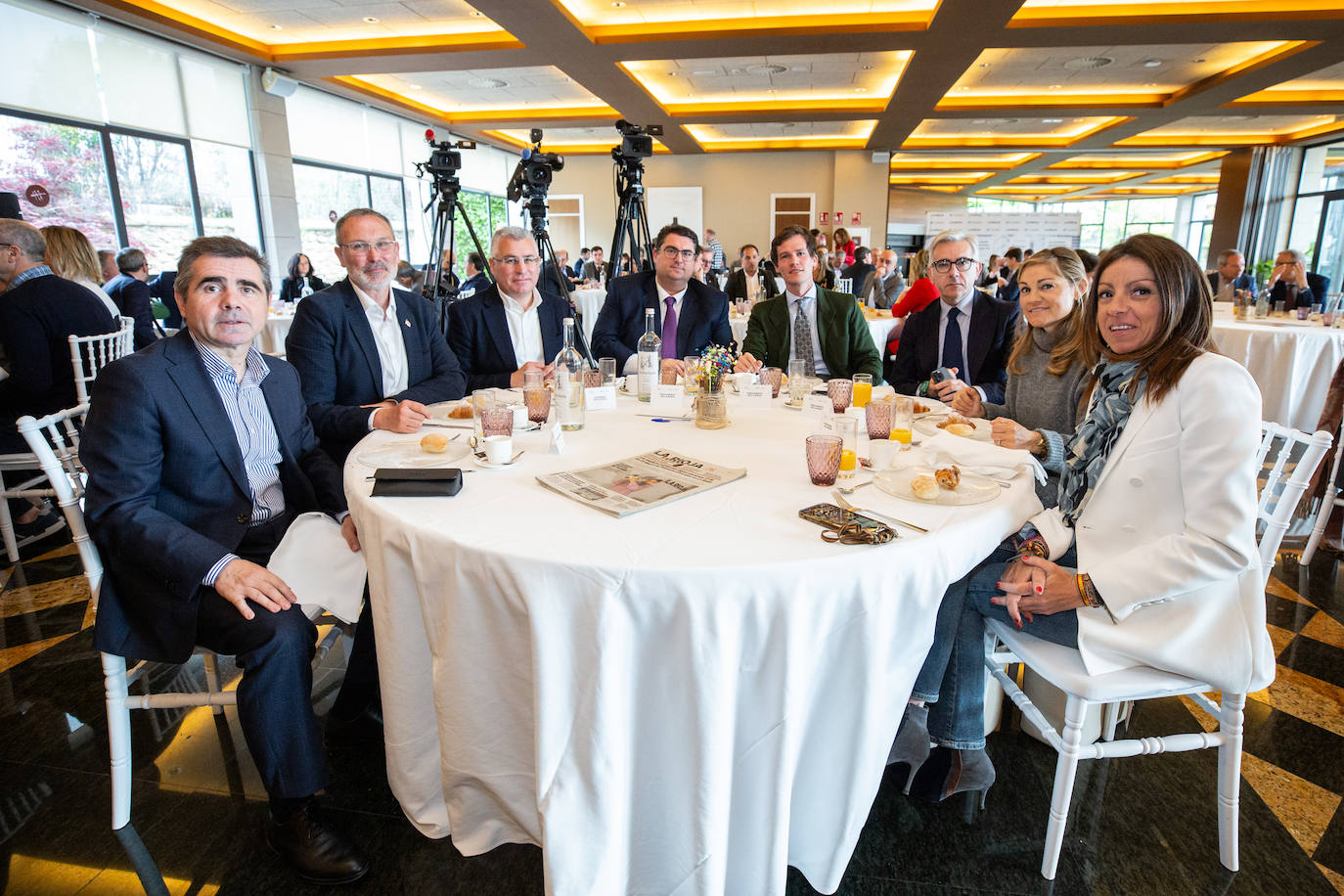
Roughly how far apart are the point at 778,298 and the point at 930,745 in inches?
94.5

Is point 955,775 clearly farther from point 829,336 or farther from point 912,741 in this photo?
Result: point 829,336

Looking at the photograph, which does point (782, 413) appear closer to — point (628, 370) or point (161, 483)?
point (628, 370)

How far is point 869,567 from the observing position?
1109 millimetres

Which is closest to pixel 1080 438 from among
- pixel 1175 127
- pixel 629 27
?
pixel 629 27

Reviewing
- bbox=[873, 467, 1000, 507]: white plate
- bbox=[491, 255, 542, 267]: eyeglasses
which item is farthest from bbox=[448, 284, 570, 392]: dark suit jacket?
bbox=[873, 467, 1000, 507]: white plate

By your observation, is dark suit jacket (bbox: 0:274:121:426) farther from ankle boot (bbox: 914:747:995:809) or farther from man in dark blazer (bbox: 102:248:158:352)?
ankle boot (bbox: 914:747:995:809)

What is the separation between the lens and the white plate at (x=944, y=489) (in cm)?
137

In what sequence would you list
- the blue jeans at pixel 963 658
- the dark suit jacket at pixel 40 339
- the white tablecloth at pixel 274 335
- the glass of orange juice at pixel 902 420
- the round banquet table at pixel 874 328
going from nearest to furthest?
the blue jeans at pixel 963 658 < the glass of orange juice at pixel 902 420 < the dark suit jacket at pixel 40 339 < the round banquet table at pixel 874 328 < the white tablecloth at pixel 274 335

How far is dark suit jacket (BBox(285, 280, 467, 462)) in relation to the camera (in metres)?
2.24

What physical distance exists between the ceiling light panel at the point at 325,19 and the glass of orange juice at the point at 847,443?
6526mm

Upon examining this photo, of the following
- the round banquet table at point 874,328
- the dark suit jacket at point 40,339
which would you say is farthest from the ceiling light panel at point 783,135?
the dark suit jacket at point 40,339

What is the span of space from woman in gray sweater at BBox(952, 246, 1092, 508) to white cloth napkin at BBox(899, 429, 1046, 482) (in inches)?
8.8

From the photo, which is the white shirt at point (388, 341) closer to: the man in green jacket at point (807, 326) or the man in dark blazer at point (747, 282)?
the man in green jacket at point (807, 326)

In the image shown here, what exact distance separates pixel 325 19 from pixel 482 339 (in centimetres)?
570
